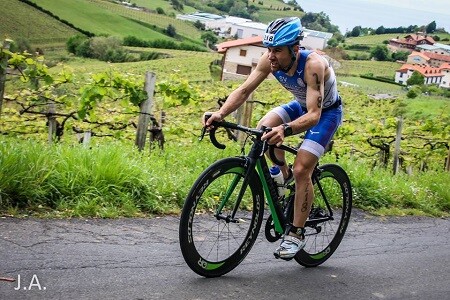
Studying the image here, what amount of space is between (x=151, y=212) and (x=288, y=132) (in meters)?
2.43

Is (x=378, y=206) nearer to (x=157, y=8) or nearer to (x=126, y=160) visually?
(x=126, y=160)

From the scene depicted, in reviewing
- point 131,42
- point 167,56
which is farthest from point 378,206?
point 131,42

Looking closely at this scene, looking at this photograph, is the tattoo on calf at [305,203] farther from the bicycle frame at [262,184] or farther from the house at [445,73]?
the house at [445,73]

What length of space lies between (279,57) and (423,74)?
9559 cm

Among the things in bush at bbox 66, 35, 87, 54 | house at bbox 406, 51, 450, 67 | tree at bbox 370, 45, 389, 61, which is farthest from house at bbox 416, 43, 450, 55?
bush at bbox 66, 35, 87, 54

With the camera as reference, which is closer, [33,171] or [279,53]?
[279,53]

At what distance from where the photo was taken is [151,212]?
6461 mm

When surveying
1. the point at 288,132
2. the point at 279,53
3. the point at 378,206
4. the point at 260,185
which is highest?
the point at 279,53

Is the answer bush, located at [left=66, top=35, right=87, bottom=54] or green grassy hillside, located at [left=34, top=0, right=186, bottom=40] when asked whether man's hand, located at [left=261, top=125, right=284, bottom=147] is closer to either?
bush, located at [left=66, top=35, right=87, bottom=54]

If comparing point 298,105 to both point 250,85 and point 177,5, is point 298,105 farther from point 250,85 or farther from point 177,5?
point 177,5

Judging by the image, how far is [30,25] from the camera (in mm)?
58500

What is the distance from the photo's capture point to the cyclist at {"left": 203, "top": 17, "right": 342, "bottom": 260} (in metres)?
4.64

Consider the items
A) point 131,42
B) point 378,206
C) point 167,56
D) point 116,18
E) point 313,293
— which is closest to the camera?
Answer: point 313,293

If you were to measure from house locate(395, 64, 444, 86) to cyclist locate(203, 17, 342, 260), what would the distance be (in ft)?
297
